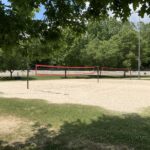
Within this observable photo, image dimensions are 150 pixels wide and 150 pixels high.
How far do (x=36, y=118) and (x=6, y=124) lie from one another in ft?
3.57

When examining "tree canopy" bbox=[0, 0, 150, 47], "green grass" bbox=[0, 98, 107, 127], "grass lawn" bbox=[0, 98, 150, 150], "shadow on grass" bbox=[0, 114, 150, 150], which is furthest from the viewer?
"green grass" bbox=[0, 98, 107, 127]

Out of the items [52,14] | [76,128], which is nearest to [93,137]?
[76,128]

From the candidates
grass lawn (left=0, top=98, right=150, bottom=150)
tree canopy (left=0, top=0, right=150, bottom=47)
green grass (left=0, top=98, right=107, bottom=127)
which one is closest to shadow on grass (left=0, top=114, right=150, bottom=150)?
Answer: grass lawn (left=0, top=98, right=150, bottom=150)

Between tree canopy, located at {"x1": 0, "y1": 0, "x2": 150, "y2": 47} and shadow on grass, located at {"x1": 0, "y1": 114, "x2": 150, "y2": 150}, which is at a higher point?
tree canopy, located at {"x1": 0, "y1": 0, "x2": 150, "y2": 47}

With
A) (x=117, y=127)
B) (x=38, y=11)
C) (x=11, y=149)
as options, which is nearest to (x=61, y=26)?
(x=38, y=11)

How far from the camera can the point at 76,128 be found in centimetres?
1042

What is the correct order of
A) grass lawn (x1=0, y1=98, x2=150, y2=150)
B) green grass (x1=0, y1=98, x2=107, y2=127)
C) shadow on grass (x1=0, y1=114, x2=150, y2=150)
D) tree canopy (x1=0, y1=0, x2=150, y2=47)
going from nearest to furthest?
tree canopy (x1=0, y1=0, x2=150, y2=47), shadow on grass (x1=0, y1=114, x2=150, y2=150), grass lawn (x1=0, y1=98, x2=150, y2=150), green grass (x1=0, y1=98, x2=107, y2=127)

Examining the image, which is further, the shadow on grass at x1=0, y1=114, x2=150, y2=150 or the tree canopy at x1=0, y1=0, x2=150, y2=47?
the shadow on grass at x1=0, y1=114, x2=150, y2=150

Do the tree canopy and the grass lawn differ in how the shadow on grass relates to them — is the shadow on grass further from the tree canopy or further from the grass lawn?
the tree canopy

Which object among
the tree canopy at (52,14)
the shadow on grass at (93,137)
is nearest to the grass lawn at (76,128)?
the shadow on grass at (93,137)

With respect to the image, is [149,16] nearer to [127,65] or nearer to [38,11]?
[38,11]

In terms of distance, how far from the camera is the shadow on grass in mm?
8625

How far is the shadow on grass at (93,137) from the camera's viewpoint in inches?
340

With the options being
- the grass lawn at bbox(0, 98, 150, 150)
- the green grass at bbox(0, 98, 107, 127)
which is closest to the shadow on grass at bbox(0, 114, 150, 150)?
the grass lawn at bbox(0, 98, 150, 150)
